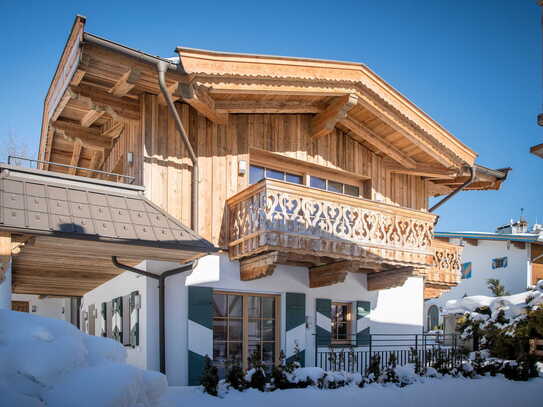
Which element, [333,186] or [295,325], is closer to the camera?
[295,325]

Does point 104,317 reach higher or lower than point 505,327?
higher

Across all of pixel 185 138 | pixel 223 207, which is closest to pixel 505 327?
pixel 223 207

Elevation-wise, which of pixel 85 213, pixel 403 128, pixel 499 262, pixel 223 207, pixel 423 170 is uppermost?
pixel 403 128

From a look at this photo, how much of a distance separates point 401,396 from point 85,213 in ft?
19.4

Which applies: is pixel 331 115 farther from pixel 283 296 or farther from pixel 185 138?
pixel 283 296

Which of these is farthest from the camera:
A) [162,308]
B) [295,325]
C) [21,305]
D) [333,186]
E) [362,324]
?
[21,305]

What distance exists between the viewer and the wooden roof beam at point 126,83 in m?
9.53

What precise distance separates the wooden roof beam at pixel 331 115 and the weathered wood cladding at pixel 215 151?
0.19 m

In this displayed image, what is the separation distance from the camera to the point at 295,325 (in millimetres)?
11500

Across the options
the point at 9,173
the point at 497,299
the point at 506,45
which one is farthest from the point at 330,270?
the point at 506,45

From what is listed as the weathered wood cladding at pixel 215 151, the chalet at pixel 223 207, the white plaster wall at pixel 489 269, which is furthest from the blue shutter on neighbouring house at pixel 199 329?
the white plaster wall at pixel 489 269

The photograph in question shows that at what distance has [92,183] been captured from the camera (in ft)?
29.5

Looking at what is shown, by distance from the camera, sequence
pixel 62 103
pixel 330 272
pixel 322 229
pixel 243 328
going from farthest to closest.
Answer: pixel 330 272, pixel 243 328, pixel 62 103, pixel 322 229

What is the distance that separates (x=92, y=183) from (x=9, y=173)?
3.86 ft
